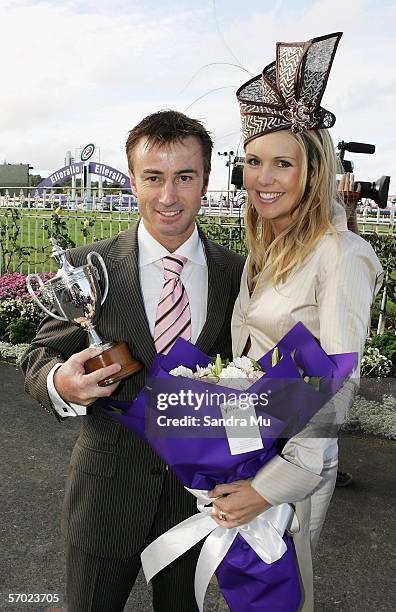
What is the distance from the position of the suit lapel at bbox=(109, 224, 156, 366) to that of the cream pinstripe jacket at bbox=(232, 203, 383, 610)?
1.02 feet

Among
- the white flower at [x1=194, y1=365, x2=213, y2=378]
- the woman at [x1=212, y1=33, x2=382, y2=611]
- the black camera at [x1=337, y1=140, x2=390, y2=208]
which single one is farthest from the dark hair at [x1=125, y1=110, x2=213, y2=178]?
the black camera at [x1=337, y1=140, x2=390, y2=208]

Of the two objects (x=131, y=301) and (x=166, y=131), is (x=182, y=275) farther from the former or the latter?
(x=166, y=131)

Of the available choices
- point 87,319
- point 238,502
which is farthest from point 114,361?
point 238,502

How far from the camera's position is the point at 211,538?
1833 millimetres

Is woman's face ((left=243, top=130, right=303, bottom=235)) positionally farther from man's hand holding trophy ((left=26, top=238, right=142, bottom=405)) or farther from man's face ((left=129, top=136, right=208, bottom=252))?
man's hand holding trophy ((left=26, top=238, right=142, bottom=405))

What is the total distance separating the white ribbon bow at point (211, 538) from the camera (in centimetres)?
174

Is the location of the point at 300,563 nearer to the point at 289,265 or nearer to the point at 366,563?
the point at 289,265

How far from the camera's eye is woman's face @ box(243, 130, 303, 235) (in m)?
1.97

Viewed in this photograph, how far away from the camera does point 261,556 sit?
1.74 metres

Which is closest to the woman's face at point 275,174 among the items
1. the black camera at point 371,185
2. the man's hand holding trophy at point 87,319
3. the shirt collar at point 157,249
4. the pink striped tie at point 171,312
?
the shirt collar at point 157,249

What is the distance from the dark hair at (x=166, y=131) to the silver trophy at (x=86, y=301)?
424 mm

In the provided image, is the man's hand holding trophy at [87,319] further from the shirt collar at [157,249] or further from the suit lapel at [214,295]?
the suit lapel at [214,295]

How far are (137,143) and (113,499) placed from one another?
1201 millimetres

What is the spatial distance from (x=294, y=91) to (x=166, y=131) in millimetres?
433
